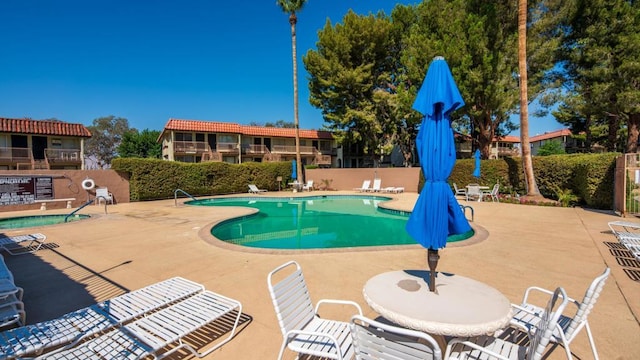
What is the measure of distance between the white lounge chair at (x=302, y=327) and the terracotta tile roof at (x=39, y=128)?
106 ft

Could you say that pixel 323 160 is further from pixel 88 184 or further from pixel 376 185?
pixel 88 184

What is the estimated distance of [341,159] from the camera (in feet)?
122

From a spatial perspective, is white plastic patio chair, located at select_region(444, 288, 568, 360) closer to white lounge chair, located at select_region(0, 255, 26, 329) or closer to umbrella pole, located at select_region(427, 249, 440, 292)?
umbrella pole, located at select_region(427, 249, 440, 292)

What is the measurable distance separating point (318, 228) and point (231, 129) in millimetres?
23738

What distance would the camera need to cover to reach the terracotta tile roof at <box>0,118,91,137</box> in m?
24.2

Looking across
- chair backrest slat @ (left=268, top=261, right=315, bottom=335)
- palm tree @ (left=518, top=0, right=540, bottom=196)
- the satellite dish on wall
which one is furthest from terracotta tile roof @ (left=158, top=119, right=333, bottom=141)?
A: chair backrest slat @ (left=268, top=261, right=315, bottom=335)

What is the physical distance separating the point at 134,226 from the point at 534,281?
1029 centimetres

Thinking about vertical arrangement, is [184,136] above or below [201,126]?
below

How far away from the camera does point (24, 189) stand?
14227 millimetres

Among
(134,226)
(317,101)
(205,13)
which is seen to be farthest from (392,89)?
(134,226)

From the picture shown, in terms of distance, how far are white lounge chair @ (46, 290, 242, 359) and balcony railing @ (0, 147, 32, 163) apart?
30.8 metres

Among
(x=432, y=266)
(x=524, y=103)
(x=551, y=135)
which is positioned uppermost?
(x=551, y=135)

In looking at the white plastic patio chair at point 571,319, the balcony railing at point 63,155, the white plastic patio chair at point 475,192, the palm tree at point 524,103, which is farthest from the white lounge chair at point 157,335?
the balcony railing at point 63,155

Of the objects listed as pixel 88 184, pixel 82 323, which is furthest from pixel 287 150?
pixel 82 323
